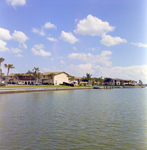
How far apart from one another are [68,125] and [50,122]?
252 centimetres

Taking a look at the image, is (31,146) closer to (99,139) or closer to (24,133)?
(24,133)

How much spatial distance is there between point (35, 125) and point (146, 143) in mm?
11194

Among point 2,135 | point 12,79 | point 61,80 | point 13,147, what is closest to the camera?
point 13,147

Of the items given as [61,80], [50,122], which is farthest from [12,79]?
[50,122]

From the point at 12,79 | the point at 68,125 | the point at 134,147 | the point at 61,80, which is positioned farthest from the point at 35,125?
the point at 12,79

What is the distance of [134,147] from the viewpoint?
13.4m

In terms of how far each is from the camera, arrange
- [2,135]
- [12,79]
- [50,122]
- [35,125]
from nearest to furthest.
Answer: [2,135]
[35,125]
[50,122]
[12,79]

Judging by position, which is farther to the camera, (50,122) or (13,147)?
(50,122)

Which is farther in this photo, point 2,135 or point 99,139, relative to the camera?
point 2,135

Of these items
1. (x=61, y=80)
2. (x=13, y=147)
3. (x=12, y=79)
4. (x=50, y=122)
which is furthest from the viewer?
(x=12, y=79)

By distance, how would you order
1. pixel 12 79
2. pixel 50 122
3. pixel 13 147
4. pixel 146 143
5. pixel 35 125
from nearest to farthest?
pixel 13 147, pixel 146 143, pixel 35 125, pixel 50 122, pixel 12 79

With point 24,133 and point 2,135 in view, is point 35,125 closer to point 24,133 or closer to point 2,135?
point 24,133

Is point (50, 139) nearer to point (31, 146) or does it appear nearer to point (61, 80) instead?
point (31, 146)

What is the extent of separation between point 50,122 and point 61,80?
114 meters
